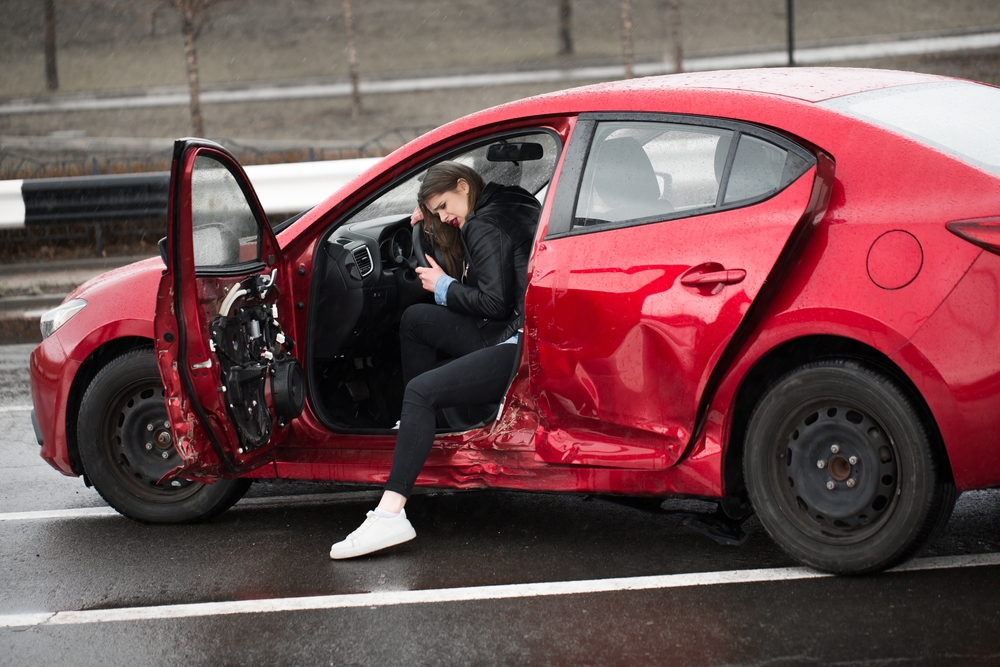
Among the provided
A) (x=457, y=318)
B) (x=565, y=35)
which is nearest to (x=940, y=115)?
(x=457, y=318)

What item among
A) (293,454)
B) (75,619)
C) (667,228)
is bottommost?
(75,619)

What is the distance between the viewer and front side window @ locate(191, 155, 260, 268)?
4.30 meters

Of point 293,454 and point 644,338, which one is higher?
point 644,338

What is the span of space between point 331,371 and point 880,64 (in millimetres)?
25139

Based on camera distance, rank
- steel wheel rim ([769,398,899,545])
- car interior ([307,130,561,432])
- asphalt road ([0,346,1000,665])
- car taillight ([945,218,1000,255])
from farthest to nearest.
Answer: car interior ([307,130,561,432]), steel wheel rim ([769,398,899,545]), asphalt road ([0,346,1000,665]), car taillight ([945,218,1000,255])

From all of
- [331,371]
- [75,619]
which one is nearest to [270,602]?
[75,619]

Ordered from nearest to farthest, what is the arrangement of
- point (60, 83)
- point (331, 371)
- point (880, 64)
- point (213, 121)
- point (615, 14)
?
point (331, 371) → point (880, 64) → point (213, 121) → point (60, 83) → point (615, 14)

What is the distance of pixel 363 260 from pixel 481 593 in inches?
68.7

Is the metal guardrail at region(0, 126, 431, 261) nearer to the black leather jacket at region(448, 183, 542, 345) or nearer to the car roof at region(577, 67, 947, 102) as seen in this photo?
the black leather jacket at region(448, 183, 542, 345)

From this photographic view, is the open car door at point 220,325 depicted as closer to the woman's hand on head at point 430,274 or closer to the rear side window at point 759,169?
the woman's hand on head at point 430,274

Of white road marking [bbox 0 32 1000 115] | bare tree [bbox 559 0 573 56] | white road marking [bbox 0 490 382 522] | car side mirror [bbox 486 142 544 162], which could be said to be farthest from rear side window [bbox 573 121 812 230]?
bare tree [bbox 559 0 573 56]

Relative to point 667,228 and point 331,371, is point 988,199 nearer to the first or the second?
point 667,228

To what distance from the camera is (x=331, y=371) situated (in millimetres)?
5020

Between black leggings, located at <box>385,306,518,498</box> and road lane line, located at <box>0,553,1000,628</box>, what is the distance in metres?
0.52
